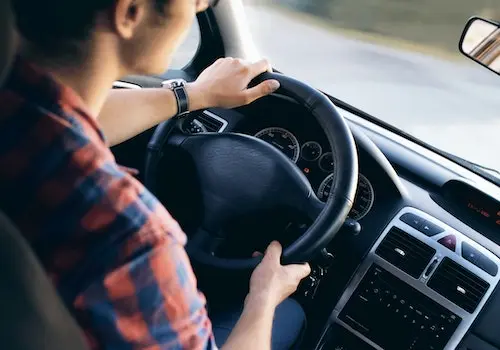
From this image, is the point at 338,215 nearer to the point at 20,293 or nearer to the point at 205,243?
the point at 205,243

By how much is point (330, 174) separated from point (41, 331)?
1209mm

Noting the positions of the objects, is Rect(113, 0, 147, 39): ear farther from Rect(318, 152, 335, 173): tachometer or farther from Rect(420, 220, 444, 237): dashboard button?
Rect(420, 220, 444, 237): dashboard button

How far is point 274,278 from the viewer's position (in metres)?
1.54

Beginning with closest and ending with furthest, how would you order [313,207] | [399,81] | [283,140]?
[313,207] < [283,140] < [399,81]

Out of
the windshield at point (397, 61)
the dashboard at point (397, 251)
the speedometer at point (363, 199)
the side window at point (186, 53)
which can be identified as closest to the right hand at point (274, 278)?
the dashboard at point (397, 251)

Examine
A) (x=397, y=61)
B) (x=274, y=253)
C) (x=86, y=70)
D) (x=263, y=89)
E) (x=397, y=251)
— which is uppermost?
(x=86, y=70)

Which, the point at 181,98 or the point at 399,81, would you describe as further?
the point at 399,81

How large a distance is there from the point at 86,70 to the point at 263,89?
824mm

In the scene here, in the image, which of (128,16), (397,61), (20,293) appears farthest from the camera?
(397,61)

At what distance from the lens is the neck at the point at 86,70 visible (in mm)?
1003

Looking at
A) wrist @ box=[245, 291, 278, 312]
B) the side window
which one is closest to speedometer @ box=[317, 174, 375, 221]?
wrist @ box=[245, 291, 278, 312]

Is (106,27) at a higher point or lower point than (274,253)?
higher

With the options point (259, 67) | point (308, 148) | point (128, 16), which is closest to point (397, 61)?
point (308, 148)

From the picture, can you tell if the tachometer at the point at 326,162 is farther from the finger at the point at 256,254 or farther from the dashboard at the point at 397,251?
the finger at the point at 256,254
